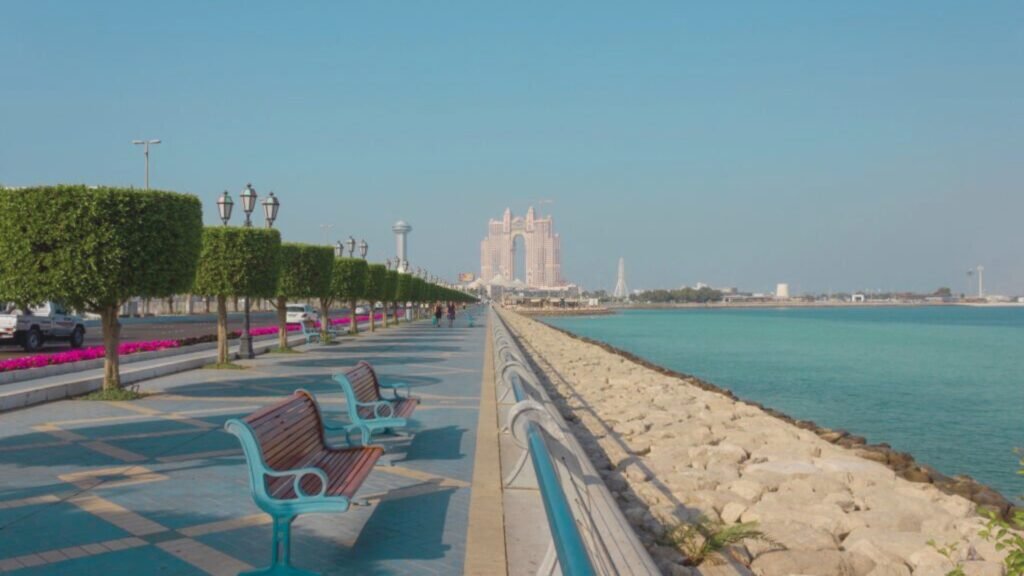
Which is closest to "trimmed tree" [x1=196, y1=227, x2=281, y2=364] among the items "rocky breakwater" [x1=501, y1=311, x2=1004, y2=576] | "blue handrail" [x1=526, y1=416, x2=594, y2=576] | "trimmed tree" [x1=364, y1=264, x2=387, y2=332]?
"rocky breakwater" [x1=501, y1=311, x2=1004, y2=576]

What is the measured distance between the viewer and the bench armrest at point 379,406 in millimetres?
8480

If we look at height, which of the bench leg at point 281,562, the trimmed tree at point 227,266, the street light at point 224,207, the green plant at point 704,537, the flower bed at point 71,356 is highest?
the street light at point 224,207

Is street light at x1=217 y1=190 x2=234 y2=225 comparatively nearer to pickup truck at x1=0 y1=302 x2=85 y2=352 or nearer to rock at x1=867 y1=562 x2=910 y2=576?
pickup truck at x1=0 y1=302 x2=85 y2=352

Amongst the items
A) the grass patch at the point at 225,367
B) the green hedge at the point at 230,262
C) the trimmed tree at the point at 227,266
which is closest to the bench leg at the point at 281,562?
the grass patch at the point at 225,367

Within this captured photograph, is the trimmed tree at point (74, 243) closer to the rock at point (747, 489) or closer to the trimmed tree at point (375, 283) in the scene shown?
the rock at point (747, 489)

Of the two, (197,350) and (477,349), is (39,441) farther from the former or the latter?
(477,349)

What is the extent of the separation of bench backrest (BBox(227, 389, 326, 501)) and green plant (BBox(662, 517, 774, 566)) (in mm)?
3133

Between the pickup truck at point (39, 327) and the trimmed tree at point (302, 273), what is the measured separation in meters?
6.60

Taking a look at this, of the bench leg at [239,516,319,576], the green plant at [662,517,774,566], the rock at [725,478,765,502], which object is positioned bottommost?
the rock at [725,478,765,502]

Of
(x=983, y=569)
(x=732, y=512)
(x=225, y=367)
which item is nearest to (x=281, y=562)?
(x=732, y=512)

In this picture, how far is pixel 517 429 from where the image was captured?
5.91m

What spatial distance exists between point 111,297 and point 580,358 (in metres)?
21.5

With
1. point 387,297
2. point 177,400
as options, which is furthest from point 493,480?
point 387,297

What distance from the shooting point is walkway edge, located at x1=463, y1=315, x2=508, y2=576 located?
532cm
